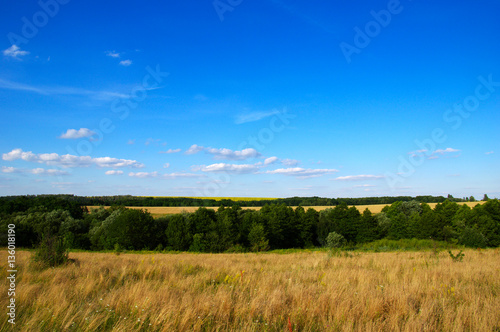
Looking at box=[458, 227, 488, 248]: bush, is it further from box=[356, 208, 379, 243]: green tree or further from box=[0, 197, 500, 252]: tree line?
box=[356, 208, 379, 243]: green tree

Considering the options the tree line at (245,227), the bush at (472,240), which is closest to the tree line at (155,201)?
the tree line at (245,227)

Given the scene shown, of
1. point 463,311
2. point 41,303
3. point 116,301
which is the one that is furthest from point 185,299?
point 463,311

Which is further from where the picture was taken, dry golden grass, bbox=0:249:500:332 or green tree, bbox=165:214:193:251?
green tree, bbox=165:214:193:251

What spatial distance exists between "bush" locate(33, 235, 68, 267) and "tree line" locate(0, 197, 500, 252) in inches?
1752

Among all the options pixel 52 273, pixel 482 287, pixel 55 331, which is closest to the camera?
pixel 55 331

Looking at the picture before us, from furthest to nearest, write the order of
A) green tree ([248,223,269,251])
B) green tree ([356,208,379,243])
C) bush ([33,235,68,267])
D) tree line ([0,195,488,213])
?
tree line ([0,195,488,213])
green tree ([356,208,379,243])
green tree ([248,223,269,251])
bush ([33,235,68,267])

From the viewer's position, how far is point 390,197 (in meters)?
123

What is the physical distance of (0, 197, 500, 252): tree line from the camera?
5494 centimetres

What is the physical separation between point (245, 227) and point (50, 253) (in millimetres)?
54491

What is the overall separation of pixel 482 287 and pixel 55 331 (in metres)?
8.05

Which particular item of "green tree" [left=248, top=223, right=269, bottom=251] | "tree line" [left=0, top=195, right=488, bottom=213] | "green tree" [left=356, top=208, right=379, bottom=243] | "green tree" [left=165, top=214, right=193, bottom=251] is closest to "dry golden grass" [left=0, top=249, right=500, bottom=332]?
"green tree" [left=248, top=223, right=269, bottom=251]

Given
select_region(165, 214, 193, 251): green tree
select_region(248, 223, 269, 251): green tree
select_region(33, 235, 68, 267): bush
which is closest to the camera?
select_region(33, 235, 68, 267): bush

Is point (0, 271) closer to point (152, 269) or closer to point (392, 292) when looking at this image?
point (152, 269)

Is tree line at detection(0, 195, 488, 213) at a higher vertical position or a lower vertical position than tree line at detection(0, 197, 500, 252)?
higher
